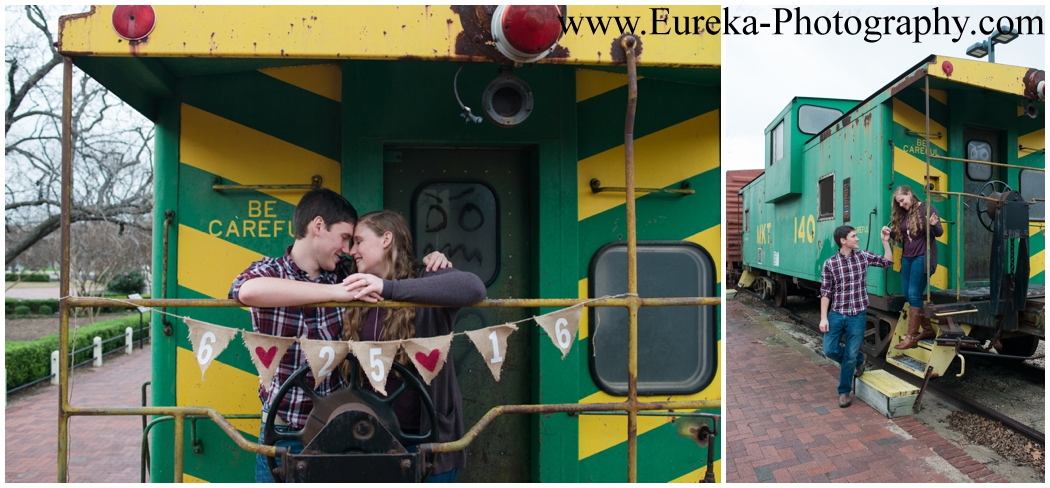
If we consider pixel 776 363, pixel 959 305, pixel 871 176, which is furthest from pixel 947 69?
pixel 776 363

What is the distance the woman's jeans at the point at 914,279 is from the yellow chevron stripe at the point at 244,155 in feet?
17.3

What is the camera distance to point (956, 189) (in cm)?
602

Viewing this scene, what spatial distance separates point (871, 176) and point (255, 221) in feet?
19.5

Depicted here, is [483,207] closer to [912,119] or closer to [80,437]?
[912,119]

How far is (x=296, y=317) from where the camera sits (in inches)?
90.4

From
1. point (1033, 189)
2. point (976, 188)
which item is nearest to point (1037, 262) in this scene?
point (1033, 189)

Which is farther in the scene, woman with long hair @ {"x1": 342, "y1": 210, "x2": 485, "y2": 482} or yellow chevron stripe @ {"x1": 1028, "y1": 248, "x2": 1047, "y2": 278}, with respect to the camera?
yellow chevron stripe @ {"x1": 1028, "y1": 248, "x2": 1047, "y2": 278}

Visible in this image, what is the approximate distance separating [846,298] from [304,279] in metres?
4.89

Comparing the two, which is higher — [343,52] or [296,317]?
[343,52]

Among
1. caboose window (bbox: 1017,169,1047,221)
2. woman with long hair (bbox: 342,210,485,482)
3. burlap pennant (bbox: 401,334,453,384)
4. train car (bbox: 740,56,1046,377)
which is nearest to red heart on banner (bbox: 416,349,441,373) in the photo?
burlap pennant (bbox: 401,334,453,384)

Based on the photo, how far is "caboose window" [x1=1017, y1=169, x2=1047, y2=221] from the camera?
633cm

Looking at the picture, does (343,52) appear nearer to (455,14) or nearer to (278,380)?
(455,14)

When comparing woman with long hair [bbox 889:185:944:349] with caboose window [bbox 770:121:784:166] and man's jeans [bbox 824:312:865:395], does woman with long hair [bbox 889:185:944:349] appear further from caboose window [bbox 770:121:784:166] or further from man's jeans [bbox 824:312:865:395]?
caboose window [bbox 770:121:784:166]

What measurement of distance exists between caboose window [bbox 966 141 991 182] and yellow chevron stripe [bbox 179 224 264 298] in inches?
273
